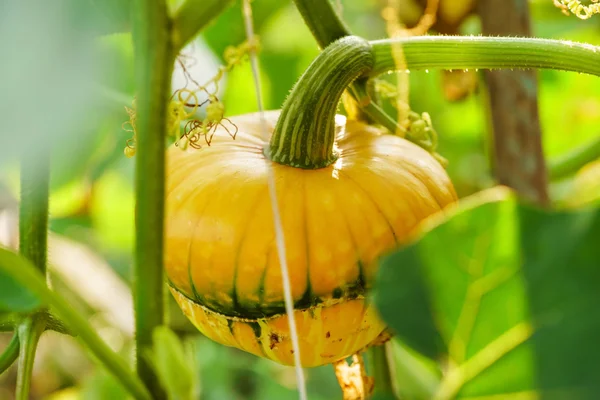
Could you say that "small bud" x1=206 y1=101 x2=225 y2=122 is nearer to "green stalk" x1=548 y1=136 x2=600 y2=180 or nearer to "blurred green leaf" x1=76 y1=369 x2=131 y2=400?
"blurred green leaf" x1=76 y1=369 x2=131 y2=400

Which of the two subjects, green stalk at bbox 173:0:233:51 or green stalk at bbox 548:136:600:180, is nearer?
green stalk at bbox 173:0:233:51

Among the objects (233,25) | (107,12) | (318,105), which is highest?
(233,25)

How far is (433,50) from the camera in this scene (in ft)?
2.00

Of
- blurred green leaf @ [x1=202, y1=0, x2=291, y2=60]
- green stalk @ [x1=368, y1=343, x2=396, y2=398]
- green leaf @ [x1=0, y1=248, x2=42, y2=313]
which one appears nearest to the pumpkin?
green stalk @ [x1=368, y1=343, x2=396, y2=398]

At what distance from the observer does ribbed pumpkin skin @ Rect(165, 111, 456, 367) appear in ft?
1.96

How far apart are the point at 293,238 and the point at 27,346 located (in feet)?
0.73

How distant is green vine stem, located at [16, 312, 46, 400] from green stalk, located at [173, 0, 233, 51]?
0.77 ft

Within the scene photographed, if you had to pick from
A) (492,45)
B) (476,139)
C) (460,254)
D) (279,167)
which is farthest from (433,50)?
(476,139)

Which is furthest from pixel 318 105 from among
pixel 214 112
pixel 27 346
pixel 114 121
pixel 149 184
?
pixel 114 121

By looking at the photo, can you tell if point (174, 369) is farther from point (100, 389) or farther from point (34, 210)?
point (100, 389)

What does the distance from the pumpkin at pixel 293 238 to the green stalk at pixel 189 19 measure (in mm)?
149

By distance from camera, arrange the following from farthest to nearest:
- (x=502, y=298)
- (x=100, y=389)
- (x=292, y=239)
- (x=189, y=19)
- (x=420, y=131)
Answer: (x=100, y=389) < (x=420, y=131) < (x=292, y=239) < (x=189, y=19) < (x=502, y=298)

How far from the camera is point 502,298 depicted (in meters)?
0.37

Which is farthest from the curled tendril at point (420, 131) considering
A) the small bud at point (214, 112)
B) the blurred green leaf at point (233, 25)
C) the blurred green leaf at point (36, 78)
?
the blurred green leaf at point (233, 25)
